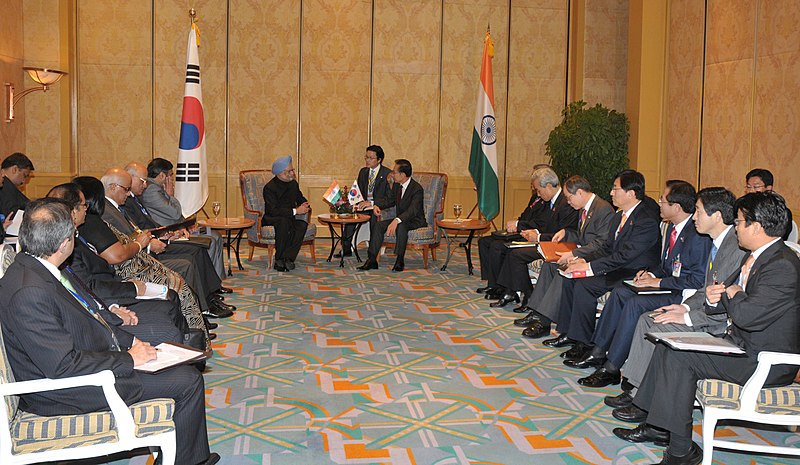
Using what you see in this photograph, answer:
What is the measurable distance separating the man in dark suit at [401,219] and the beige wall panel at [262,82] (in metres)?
2.63

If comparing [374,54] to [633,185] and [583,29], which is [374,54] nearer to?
[583,29]

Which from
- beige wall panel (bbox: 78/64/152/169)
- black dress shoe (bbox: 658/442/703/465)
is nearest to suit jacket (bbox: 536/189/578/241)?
black dress shoe (bbox: 658/442/703/465)

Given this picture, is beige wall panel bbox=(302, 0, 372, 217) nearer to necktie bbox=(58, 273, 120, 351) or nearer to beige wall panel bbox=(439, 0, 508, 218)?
beige wall panel bbox=(439, 0, 508, 218)

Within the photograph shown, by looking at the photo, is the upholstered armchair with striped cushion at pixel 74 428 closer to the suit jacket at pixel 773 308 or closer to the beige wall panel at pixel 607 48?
Result: the suit jacket at pixel 773 308

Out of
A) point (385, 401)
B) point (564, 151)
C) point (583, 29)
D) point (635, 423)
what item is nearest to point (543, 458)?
point (635, 423)

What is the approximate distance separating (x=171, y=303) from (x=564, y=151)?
7.36m

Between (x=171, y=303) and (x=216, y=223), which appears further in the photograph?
(x=216, y=223)

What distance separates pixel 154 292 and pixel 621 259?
3549mm

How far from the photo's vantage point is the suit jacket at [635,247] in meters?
6.07

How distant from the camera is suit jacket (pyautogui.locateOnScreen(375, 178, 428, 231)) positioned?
10.2 metres

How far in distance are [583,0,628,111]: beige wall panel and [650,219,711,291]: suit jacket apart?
6.78m

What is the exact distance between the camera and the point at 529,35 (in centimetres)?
1252

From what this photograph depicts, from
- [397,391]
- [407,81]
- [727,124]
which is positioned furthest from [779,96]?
[407,81]

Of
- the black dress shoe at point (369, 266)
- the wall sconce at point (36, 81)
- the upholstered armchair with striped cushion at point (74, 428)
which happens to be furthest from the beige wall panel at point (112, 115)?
the upholstered armchair with striped cushion at point (74, 428)
